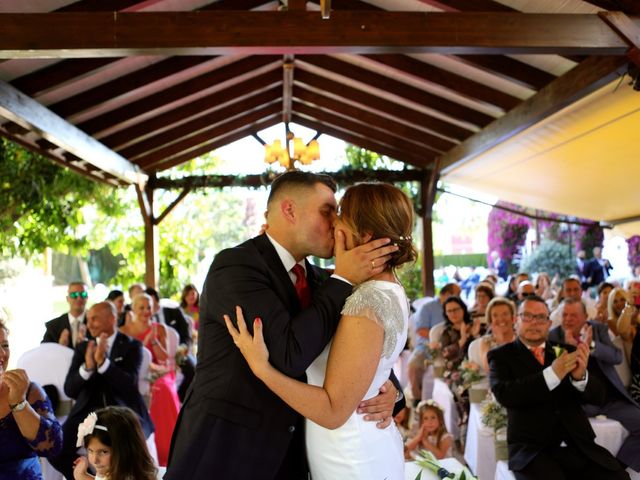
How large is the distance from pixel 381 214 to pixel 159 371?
415 centimetres

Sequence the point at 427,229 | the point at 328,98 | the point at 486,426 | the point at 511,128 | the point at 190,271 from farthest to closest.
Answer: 1. the point at 190,271
2. the point at 427,229
3. the point at 328,98
4. the point at 511,128
5. the point at 486,426

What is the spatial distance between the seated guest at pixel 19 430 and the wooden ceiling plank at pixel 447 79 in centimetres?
518

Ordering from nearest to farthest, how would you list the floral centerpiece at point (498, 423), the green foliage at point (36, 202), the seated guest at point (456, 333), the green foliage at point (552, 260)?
1. the floral centerpiece at point (498, 423)
2. the seated guest at point (456, 333)
3. the green foliage at point (36, 202)
4. the green foliage at point (552, 260)

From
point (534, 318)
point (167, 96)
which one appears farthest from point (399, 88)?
point (534, 318)

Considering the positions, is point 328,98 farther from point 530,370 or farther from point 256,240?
point 256,240

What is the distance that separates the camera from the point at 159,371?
554 cm

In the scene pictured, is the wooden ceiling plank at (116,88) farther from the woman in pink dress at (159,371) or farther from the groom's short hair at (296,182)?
the groom's short hair at (296,182)

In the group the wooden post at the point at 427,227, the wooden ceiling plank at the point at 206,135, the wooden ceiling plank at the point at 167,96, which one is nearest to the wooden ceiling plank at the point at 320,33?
the wooden ceiling plank at the point at 167,96

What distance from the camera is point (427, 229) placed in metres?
11.7

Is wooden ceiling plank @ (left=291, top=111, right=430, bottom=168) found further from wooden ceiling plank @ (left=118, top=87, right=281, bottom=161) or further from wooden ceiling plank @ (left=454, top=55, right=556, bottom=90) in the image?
wooden ceiling plank @ (left=454, top=55, right=556, bottom=90)

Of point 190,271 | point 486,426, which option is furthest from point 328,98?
point 486,426

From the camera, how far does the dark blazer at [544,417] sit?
3.49 metres

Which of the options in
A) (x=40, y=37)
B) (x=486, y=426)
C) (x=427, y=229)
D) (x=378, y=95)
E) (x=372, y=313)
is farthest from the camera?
(x=427, y=229)

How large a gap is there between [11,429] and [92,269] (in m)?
17.3
